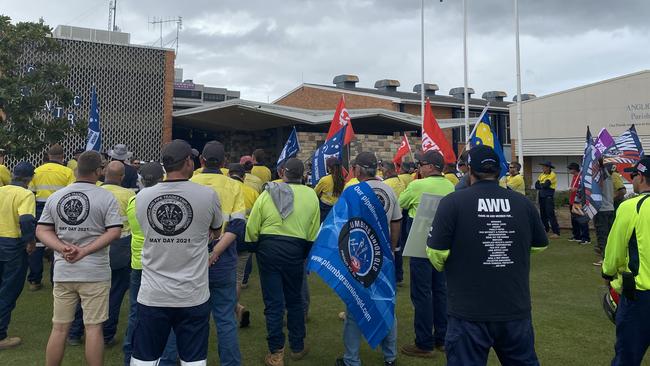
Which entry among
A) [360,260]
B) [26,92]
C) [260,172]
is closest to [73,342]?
[360,260]

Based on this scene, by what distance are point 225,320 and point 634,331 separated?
3095mm

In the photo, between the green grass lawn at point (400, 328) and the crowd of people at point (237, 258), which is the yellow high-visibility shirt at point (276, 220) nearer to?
the crowd of people at point (237, 258)

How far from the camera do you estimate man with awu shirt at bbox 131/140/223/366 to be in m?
3.41

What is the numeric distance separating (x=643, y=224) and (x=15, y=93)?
12.8 meters

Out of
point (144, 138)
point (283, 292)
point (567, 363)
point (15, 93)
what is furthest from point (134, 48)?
point (567, 363)

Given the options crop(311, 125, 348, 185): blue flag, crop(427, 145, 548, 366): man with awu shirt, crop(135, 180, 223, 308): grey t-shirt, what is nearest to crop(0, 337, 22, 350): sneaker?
crop(135, 180, 223, 308): grey t-shirt

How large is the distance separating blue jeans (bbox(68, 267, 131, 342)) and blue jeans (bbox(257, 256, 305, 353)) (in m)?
1.71

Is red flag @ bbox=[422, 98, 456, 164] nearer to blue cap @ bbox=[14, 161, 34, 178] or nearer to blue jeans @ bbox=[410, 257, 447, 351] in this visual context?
blue jeans @ bbox=[410, 257, 447, 351]

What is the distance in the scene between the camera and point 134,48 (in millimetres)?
21812

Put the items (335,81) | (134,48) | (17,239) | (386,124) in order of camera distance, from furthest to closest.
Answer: (335,81) < (386,124) < (134,48) < (17,239)

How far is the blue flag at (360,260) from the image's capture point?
4449 mm

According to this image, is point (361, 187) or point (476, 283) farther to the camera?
point (361, 187)

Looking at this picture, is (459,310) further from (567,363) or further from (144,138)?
(144,138)

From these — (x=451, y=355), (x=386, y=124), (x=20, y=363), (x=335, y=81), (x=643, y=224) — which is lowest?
(x=20, y=363)
